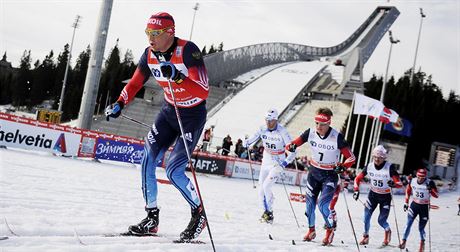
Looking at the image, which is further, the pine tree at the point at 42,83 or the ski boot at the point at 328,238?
the pine tree at the point at 42,83

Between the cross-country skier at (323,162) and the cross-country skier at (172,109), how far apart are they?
304 cm

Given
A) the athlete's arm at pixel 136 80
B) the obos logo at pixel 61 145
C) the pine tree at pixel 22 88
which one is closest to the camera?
the athlete's arm at pixel 136 80

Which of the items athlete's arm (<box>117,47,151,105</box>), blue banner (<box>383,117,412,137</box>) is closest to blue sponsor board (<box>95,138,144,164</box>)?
athlete's arm (<box>117,47,151,105</box>)

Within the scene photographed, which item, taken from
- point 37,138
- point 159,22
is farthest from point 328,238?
point 37,138

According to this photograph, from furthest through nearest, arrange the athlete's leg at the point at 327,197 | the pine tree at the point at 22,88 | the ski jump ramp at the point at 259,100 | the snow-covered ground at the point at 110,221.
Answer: the pine tree at the point at 22,88 → the ski jump ramp at the point at 259,100 → the athlete's leg at the point at 327,197 → the snow-covered ground at the point at 110,221

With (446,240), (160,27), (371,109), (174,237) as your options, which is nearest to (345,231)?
(446,240)

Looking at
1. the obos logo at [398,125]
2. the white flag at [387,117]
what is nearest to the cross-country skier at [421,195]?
the white flag at [387,117]

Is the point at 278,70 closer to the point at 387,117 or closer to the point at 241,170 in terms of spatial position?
the point at 387,117

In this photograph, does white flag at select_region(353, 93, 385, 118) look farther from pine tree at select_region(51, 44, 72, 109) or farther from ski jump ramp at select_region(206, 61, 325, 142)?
pine tree at select_region(51, 44, 72, 109)

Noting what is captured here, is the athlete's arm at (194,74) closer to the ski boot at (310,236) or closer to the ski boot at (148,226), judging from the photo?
the ski boot at (148,226)

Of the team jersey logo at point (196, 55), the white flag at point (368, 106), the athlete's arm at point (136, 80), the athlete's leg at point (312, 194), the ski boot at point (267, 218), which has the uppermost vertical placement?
the white flag at point (368, 106)

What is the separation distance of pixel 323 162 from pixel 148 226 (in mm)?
3973

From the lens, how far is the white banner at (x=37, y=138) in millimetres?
15297

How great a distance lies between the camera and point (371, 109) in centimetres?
2788
